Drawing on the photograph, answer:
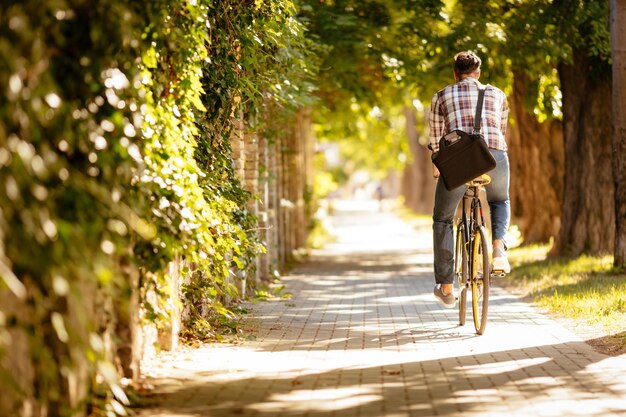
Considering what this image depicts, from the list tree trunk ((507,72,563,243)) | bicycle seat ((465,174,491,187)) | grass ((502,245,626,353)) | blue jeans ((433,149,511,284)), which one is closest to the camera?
bicycle seat ((465,174,491,187))

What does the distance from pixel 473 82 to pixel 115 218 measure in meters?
4.64

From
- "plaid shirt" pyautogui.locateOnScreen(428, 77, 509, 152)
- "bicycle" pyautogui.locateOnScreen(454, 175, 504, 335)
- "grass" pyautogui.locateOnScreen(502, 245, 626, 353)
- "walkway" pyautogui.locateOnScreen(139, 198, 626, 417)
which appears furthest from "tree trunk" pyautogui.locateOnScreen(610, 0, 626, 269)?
"plaid shirt" pyautogui.locateOnScreen(428, 77, 509, 152)

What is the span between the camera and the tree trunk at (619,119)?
1480 cm

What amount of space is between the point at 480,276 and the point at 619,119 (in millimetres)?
5928

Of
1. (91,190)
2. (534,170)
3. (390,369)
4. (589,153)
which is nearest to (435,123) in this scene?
(390,369)

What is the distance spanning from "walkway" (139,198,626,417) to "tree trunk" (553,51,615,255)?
6.05 metres

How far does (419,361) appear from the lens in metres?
8.40

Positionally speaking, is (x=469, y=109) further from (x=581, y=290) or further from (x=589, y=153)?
(x=589, y=153)

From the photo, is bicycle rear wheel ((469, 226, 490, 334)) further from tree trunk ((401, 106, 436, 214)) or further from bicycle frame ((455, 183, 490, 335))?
tree trunk ((401, 106, 436, 214))

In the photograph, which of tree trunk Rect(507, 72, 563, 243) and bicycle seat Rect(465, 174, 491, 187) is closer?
bicycle seat Rect(465, 174, 491, 187)

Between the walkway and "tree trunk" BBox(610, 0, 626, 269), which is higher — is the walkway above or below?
below

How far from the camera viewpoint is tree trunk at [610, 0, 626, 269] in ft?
48.6

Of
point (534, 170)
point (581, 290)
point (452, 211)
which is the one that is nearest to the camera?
point (452, 211)

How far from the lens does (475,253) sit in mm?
9875
